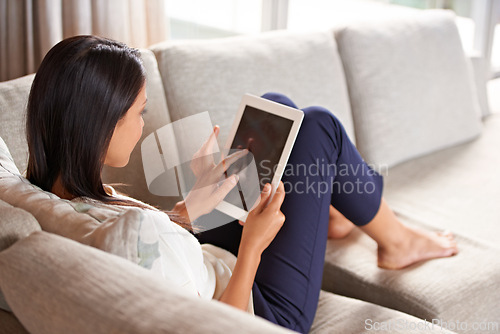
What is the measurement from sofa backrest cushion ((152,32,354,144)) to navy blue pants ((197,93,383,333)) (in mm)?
279

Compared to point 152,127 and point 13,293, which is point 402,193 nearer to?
point 152,127

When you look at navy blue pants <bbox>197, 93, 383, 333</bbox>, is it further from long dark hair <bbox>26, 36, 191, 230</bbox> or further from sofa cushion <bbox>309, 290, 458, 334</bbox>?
long dark hair <bbox>26, 36, 191, 230</bbox>

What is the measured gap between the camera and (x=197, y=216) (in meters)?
1.34

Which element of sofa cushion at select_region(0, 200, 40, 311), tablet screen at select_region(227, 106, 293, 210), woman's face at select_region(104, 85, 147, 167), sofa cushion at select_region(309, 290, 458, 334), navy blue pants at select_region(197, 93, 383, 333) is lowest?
sofa cushion at select_region(309, 290, 458, 334)

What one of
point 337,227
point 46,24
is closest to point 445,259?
point 337,227

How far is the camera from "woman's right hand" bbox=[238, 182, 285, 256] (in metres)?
1.16

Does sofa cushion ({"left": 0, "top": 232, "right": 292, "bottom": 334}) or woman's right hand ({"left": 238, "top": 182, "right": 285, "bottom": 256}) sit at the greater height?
sofa cushion ({"left": 0, "top": 232, "right": 292, "bottom": 334})

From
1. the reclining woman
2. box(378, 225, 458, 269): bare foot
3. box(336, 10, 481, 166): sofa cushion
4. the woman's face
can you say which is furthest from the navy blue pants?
box(336, 10, 481, 166): sofa cushion

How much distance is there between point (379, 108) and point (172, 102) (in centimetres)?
79

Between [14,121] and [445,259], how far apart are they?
114 centimetres

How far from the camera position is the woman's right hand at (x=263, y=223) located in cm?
116

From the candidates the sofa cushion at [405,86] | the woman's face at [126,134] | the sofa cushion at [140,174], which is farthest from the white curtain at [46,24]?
the woman's face at [126,134]

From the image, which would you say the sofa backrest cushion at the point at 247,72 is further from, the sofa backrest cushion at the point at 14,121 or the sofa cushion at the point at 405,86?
the sofa backrest cushion at the point at 14,121

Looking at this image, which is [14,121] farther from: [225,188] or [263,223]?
[263,223]
